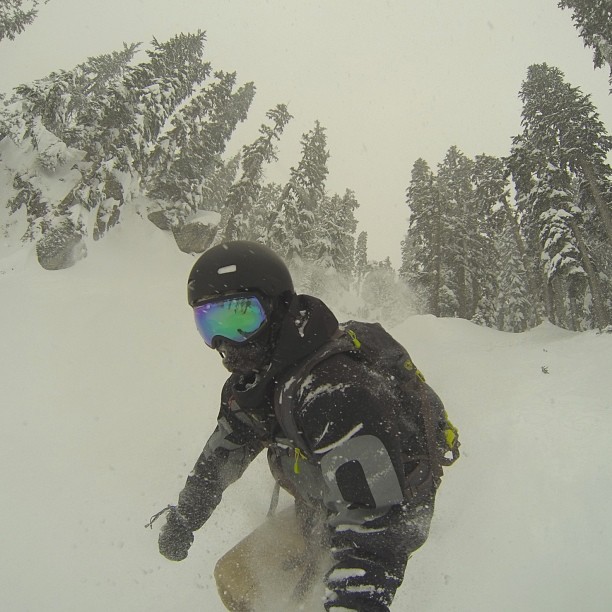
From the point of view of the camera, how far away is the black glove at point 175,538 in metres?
3.12

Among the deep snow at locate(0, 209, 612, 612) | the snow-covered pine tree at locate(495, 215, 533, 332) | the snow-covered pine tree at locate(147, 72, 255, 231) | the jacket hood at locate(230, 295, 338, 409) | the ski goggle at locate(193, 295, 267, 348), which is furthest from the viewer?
the snow-covered pine tree at locate(495, 215, 533, 332)

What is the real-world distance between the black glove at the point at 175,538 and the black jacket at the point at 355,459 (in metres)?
1.32

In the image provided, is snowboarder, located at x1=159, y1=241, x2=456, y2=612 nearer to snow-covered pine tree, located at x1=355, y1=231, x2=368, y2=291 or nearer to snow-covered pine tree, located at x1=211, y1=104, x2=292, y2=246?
snow-covered pine tree, located at x1=211, y1=104, x2=292, y2=246

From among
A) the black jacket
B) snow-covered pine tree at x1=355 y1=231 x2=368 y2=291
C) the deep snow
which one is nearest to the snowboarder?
the black jacket

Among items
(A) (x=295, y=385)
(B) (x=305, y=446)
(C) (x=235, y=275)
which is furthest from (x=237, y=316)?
(B) (x=305, y=446)

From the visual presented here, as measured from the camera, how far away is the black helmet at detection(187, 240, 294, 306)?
8.31 feet

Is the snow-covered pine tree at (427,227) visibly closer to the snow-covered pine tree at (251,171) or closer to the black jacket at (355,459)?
the snow-covered pine tree at (251,171)

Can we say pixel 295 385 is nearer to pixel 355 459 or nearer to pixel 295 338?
pixel 295 338

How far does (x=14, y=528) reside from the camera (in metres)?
5.26

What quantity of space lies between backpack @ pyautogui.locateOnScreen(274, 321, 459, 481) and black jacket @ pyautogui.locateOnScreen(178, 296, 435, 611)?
0.04 meters

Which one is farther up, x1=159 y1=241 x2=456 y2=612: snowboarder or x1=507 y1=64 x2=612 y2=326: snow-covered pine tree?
x1=507 y1=64 x2=612 y2=326: snow-covered pine tree

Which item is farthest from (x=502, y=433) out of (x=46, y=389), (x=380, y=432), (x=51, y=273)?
(x=51, y=273)

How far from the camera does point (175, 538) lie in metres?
3.12

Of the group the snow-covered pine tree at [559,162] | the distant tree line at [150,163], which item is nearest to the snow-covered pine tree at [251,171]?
the distant tree line at [150,163]
